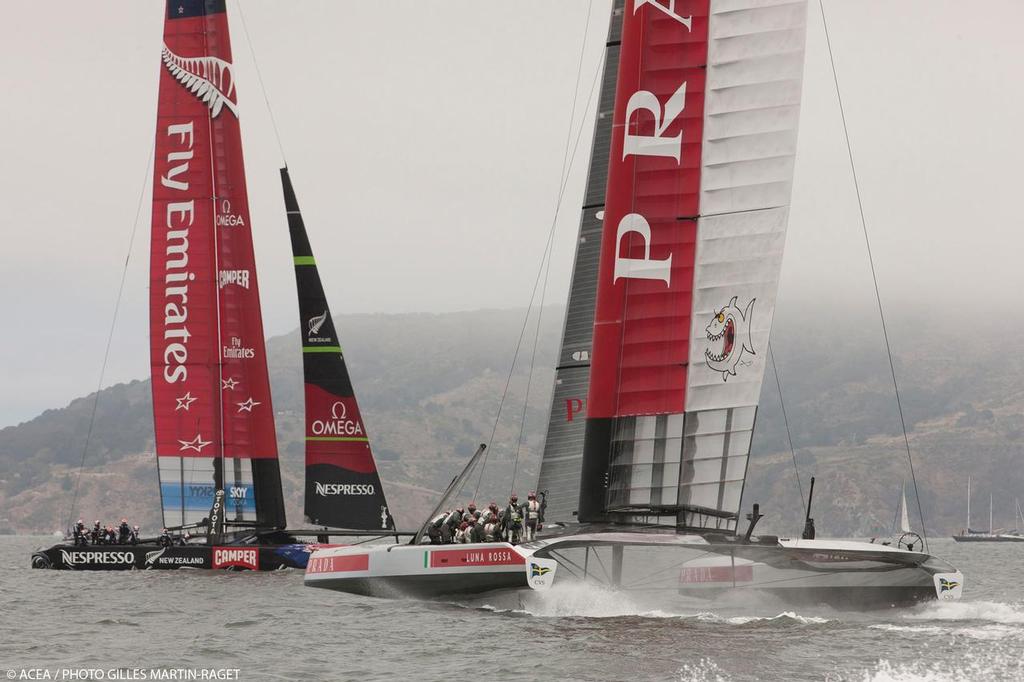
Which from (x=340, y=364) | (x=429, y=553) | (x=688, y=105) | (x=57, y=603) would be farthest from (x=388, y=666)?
(x=340, y=364)

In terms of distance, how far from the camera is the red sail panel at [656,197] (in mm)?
23562

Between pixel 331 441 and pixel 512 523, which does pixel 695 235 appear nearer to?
pixel 512 523

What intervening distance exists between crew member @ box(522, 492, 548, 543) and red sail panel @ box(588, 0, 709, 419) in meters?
2.15

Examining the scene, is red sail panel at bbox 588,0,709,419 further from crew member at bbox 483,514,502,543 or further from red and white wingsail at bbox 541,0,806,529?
crew member at bbox 483,514,502,543

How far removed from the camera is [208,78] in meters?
37.4

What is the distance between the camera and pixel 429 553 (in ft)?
80.6

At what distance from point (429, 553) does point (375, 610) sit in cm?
208

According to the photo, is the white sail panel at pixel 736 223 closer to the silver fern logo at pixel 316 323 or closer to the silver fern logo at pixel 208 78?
the silver fern logo at pixel 316 323

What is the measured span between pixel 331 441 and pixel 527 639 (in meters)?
16.9

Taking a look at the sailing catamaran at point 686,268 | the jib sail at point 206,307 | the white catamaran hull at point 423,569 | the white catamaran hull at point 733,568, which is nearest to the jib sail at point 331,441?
the jib sail at point 206,307

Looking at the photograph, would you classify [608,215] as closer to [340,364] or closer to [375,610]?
[375,610]

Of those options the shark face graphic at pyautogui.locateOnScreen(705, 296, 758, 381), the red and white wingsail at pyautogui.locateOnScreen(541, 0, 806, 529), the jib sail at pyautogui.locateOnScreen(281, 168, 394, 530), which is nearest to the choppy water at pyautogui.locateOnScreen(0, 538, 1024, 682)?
the red and white wingsail at pyautogui.locateOnScreen(541, 0, 806, 529)

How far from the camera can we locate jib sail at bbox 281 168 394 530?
37031 mm

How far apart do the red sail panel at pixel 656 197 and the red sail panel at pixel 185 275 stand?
15.8 meters
